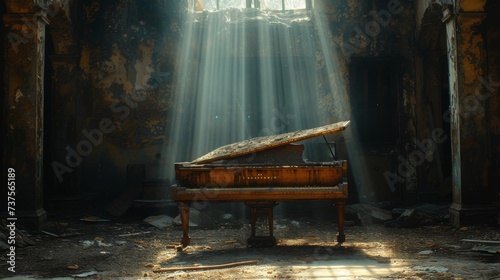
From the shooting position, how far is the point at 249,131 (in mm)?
10477

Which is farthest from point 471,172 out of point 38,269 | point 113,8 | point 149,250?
point 113,8

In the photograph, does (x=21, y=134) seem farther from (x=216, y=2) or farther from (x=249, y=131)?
(x=216, y=2)

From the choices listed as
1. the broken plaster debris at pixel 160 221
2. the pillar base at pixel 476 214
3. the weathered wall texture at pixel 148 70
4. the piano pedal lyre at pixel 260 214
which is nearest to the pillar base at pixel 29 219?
the broken plaster debris at pixel 160 221

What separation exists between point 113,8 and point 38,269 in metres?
6.40

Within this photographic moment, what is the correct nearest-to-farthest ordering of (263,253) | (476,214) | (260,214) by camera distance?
(263,253) < (260,214) < (476,214)

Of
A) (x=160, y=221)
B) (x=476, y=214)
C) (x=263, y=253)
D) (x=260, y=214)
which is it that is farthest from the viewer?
(x=160, y=221)

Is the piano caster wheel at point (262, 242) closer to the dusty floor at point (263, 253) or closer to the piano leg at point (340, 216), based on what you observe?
the dusty floor at point (263, 253)

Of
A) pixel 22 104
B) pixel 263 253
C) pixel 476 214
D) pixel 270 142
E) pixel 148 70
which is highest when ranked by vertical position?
pixel 148 70

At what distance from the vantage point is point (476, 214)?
7879 millimetres

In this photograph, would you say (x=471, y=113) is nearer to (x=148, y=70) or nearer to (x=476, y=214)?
(x=476, y=214)

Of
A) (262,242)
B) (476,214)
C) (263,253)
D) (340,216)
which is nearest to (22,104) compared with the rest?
(262,242)

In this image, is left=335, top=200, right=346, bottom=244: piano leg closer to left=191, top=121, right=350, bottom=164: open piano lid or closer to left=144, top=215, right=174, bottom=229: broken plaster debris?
left=191, top=121, right=350, bottom=164: open piano lid

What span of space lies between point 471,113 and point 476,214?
1467 mm

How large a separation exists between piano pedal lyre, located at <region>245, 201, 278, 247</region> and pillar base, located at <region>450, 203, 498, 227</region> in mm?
3017
